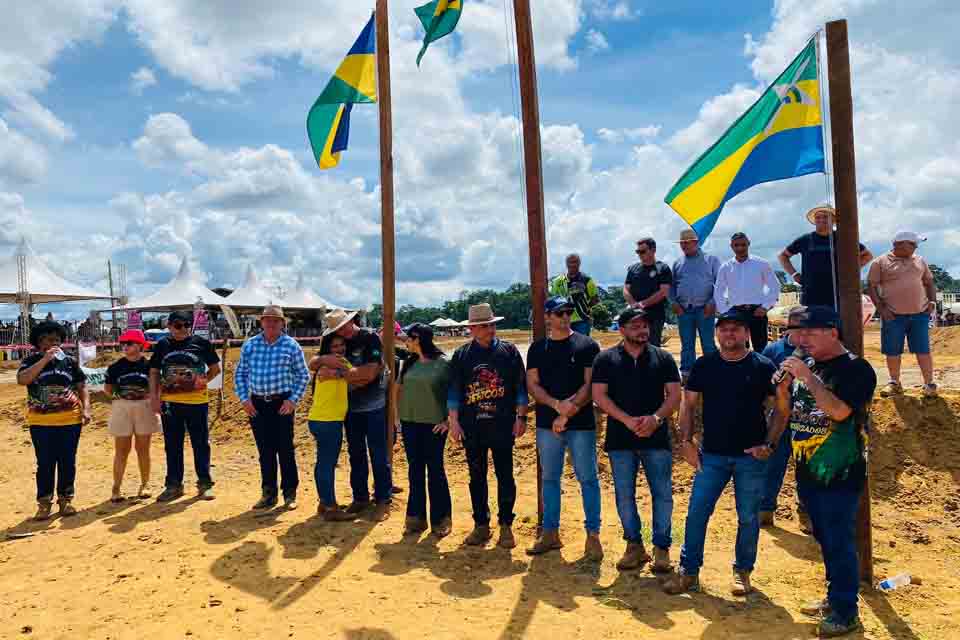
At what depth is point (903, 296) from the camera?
745cm

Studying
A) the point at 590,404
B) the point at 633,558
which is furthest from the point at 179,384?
the point at 633,558

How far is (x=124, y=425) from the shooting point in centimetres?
754

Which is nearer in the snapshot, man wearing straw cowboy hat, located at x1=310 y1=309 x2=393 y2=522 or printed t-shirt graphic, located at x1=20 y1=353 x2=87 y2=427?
man wearing straw cowboy hat, located at x1=310 y1=309 x2=393 y2=522

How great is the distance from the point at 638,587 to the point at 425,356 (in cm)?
269

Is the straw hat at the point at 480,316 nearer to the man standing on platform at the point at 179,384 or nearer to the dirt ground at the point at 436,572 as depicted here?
the dirt ground at the point at 436,572

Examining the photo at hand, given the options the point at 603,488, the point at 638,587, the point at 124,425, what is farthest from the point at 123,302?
the point at 638,587

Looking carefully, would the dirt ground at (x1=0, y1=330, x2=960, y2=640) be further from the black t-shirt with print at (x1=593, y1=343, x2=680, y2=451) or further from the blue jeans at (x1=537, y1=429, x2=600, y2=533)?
the black t-shirt with print at (x1=593, y1=343, x2=680, y2=451)

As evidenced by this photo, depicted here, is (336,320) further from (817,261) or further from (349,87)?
(817,261)

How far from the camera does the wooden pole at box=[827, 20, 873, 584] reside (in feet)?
16.2

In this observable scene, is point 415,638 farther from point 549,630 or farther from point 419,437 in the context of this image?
point 419,437

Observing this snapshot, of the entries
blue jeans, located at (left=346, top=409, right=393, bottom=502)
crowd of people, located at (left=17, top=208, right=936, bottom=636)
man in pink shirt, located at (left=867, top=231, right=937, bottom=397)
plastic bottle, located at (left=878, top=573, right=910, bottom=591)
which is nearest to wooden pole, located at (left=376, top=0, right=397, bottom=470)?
crowd of people, located at (left=17, top=208, right=936, bottom=636)

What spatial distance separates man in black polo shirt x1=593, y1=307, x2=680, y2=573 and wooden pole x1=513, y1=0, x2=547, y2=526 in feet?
4.38

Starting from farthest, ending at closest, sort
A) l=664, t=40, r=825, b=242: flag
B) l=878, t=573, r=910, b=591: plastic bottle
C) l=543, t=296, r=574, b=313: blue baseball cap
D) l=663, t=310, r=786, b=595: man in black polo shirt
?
l=543, t=296, r=574, b=313: blue baseball cap < l=664, t=40, r=825, b=242: flag < l=878, t=573, r=910, b=591: plastic bottle < l=663, t=310, r=786, b=595: man in black polo shirt

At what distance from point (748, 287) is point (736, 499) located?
11.3 feet
